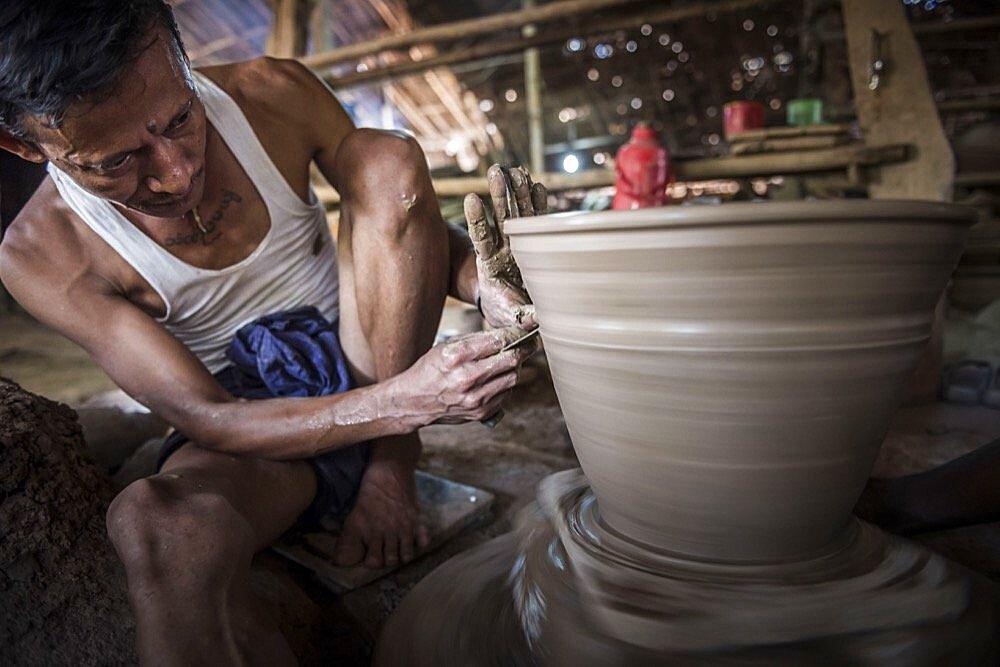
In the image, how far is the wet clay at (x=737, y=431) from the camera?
84 centimetres

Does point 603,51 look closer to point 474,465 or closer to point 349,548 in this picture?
point 474,465

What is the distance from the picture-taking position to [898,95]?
313 cm

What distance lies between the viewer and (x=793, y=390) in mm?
882

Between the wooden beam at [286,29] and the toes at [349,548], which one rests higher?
the wooden beam at [286,29]

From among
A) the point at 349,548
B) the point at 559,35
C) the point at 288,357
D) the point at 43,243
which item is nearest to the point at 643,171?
the point at 559,35

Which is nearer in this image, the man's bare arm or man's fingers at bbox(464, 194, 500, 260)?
man's fingers at bbox(464, 194, 500, 260)

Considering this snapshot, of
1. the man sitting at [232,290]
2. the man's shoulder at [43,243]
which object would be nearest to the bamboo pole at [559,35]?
the man sitting at [232,290]

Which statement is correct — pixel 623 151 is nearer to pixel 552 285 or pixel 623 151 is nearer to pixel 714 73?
pixel 552 285

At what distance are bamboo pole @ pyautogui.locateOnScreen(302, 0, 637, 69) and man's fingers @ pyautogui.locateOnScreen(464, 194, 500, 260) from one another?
304 cm

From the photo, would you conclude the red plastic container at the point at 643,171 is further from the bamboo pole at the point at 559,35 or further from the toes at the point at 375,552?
the toes at the point at 375,552

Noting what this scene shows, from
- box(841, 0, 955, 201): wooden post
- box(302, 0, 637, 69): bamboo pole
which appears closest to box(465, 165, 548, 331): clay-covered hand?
box(841, 0, 955, 201): wooden post

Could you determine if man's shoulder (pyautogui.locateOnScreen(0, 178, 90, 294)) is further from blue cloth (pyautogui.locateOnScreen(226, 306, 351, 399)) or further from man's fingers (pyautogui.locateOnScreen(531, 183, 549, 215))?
man's fingers (pyautogui.locateOnScreen(531, 183, 549, 215))

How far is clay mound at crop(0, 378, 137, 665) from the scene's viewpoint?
1230mm

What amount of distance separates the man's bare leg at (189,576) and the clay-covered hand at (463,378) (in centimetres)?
42
